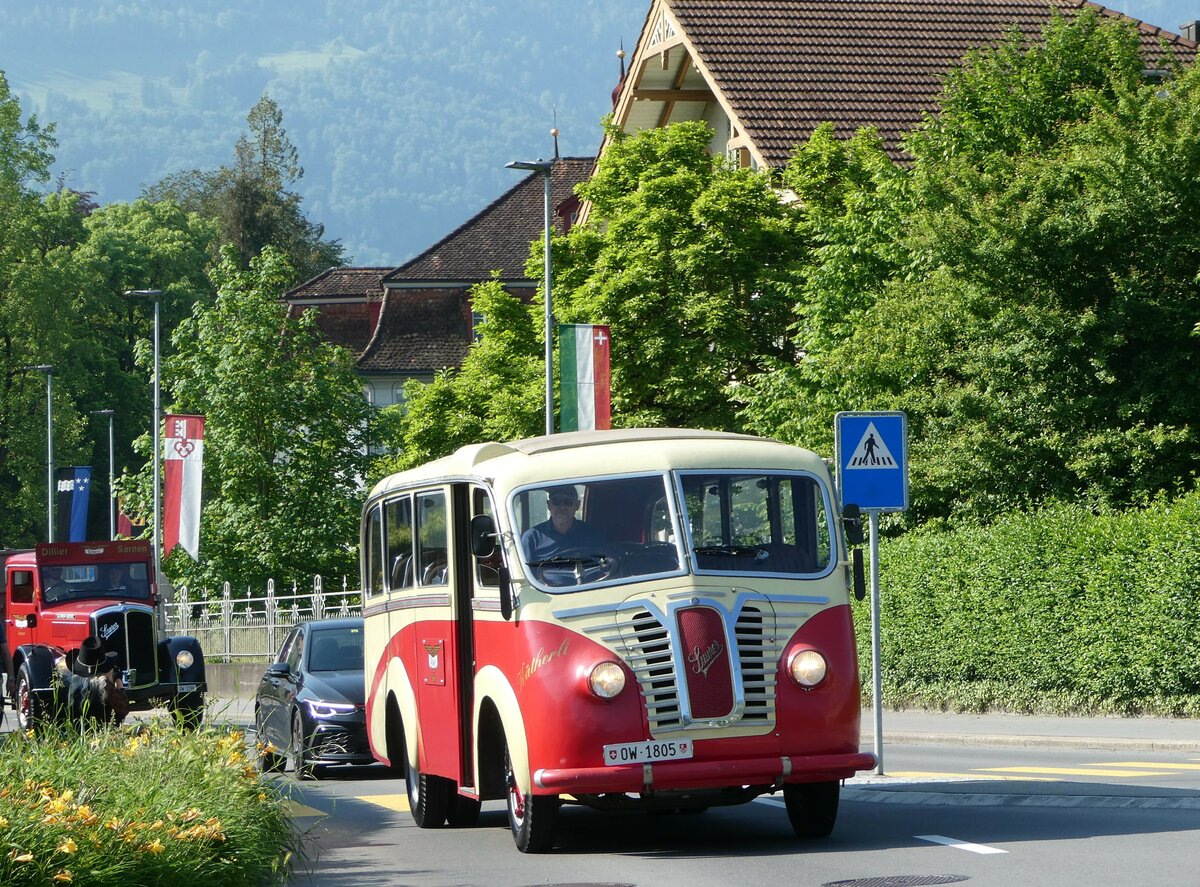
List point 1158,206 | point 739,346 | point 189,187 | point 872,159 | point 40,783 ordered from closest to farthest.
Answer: point 40,783, point 1158,206, point 872,159, point 739,346, point 189,187

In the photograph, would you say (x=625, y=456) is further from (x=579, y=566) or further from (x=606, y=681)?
(x=606, y=681)

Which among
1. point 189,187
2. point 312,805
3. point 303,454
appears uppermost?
point 189,187

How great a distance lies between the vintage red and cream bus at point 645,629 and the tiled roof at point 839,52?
30479 mm

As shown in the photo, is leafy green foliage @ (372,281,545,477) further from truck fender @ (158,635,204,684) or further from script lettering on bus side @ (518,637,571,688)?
script lettering on bus side @ (518,637,571,688)

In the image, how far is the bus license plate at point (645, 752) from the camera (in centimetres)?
1142

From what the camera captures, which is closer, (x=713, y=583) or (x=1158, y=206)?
(x=713, y=583)

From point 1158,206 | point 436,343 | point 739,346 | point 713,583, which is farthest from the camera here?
point 436,343

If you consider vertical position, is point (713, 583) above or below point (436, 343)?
below

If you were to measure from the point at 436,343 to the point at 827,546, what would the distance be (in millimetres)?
71088

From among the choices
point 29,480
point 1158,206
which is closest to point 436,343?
point 29,480

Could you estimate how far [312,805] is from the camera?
685 inches

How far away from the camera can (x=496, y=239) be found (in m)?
81.9

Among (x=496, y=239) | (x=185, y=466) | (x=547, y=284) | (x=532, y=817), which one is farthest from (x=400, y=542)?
(x=496, y=239)

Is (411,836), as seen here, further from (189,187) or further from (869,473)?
(189,187)
